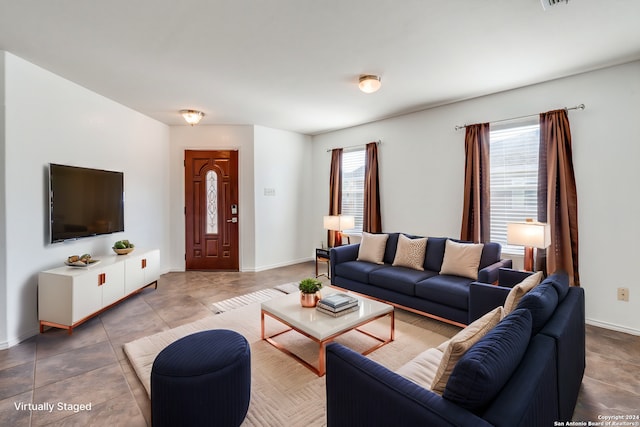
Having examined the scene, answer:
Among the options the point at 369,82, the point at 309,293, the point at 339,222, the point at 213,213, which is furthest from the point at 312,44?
the point at 213,213

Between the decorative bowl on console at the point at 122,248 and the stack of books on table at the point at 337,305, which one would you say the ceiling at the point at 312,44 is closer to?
the decorative bowl on console at the point at 122,248

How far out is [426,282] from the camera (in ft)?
10.3

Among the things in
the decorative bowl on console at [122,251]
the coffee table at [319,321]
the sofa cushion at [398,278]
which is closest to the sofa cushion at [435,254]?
the sofa cushion at [398,278]

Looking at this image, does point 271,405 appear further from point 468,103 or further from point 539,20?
point 468,103

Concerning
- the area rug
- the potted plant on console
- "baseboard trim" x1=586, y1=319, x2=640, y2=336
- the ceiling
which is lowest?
the area rug

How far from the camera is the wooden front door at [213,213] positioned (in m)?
5.31

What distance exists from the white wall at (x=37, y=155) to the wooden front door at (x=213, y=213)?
121cm

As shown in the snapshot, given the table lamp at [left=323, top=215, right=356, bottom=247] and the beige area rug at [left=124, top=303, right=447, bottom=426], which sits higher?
the table lamp at [left=323, top=215, right=356, bottom=247]

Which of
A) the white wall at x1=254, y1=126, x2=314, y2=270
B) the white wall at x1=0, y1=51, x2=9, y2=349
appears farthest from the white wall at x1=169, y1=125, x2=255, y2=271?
the white wall at x1=0, y1=51, x2=9, y2=349

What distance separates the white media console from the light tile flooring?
7.2 inches

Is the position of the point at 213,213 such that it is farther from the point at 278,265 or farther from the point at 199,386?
the point at 199,386

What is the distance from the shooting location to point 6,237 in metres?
2.66

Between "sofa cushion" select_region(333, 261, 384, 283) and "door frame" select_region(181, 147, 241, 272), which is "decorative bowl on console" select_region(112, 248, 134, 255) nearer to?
"door frame" select_region(181, 147, 241, 272)

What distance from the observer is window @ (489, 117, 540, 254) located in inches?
136
